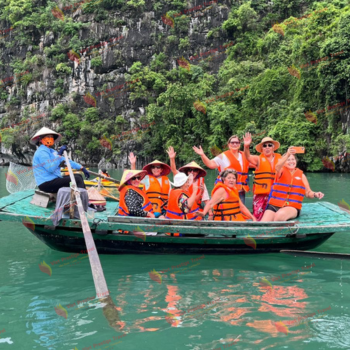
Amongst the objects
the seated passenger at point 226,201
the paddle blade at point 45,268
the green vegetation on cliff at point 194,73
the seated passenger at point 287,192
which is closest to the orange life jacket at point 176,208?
the seated passenger at point 226,201

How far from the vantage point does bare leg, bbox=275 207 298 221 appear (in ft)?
19.5

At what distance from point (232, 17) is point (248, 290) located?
44.0 meters

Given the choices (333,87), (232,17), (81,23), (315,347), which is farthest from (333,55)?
(81,23)

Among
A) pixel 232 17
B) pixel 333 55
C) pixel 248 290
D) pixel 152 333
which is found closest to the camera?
pixel 152 333

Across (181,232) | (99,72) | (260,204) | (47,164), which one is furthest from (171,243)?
(99,72)

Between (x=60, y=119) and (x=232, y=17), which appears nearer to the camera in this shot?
(x=232, y=17)

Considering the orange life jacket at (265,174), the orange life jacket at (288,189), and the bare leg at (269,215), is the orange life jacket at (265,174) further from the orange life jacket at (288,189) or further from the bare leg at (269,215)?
the bare leg at (269,215)

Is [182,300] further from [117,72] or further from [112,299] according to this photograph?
[117,72]

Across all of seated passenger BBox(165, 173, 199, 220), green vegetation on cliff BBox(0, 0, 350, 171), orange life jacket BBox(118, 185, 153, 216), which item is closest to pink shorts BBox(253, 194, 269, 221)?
seated passenger BBox(165, 173, 199, 220)

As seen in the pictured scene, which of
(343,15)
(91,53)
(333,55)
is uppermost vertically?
(91,53)

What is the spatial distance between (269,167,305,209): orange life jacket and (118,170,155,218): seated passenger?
6.08ft

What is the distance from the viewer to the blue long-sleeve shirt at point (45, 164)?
233 inches

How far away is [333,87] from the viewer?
2491cm

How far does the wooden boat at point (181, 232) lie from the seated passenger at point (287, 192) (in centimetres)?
25
